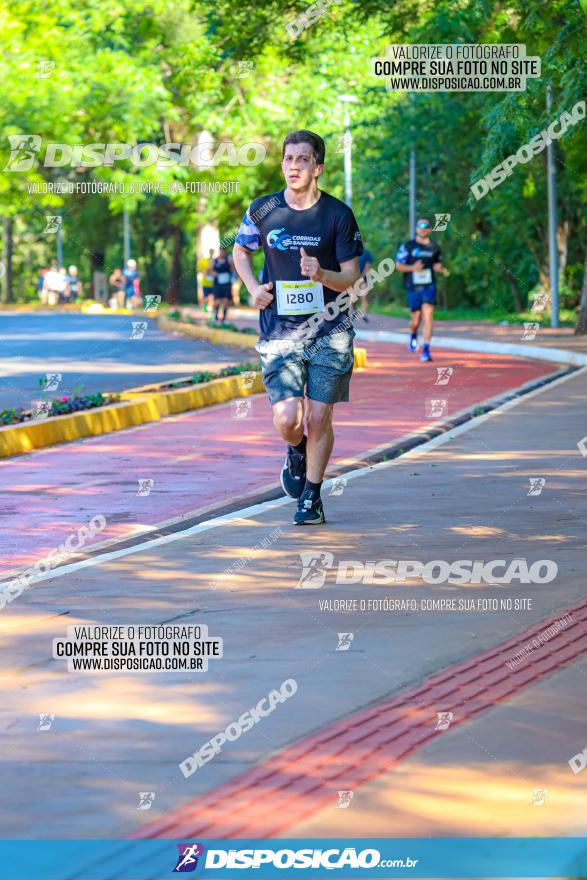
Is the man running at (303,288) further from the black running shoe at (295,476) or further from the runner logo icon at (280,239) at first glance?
the black running shoe at (295,476)

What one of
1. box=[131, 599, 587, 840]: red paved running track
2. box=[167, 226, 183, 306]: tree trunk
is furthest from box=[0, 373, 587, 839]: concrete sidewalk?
box=[167, 226, 183, 306]: tree trunk

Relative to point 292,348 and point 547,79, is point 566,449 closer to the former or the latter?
point 292,348

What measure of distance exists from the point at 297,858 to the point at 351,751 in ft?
→ 3.38

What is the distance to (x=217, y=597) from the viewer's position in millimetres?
8242

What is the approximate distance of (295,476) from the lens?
10.9 m

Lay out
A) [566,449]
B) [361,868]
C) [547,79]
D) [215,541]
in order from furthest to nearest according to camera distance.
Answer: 1. [547,79]
2. [566,449]
3. [215,541]
4. [361,868]

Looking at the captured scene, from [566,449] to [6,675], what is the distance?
8.68 metres

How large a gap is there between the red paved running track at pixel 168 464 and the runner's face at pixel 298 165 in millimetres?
2112

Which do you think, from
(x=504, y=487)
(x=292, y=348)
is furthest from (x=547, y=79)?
(x=292, y=348)

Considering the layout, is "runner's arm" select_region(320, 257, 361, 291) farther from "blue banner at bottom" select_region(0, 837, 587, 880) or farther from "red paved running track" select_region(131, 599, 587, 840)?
"blue banner at bottom" select_region(0, 837, 587, 880)

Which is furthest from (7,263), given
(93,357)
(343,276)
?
(343,276)

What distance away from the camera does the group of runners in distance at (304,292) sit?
10086 millimetres

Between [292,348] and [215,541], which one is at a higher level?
[292,348]

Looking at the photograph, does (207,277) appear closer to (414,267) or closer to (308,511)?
(414,267)
